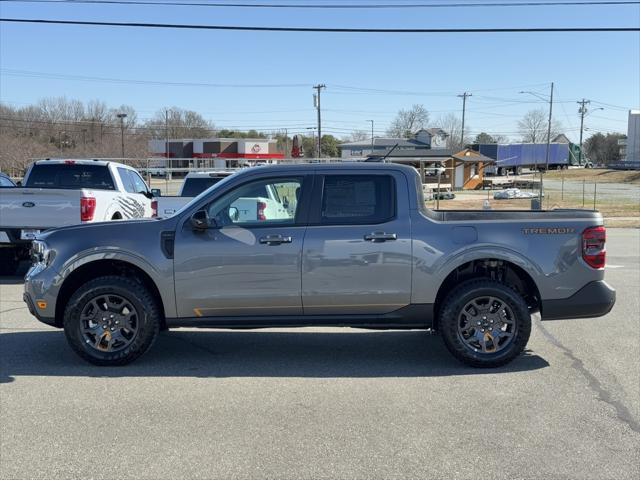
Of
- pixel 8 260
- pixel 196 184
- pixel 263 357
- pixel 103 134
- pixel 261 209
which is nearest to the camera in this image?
pixel 261 209

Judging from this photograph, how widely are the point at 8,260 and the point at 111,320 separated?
21.8 ft

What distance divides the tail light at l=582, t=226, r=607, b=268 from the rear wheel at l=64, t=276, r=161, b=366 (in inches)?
Result: 155

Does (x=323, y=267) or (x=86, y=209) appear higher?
(x=86, y=209)

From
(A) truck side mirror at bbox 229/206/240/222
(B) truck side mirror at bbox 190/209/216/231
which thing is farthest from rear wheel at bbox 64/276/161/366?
(A) truck side mirror at bbox 229/206/240/222

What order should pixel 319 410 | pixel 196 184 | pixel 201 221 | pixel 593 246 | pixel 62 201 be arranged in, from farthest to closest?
pixel 196 184 → pixel 62 201 → pixel 593 246 → pixel 201 221 → pixel 319 410

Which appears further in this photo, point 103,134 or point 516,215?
point 103,134

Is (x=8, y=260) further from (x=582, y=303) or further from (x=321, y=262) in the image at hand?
(x=582, y=303)

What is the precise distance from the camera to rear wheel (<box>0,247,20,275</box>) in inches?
430

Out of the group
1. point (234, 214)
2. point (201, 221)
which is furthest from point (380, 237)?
point (201, 221)

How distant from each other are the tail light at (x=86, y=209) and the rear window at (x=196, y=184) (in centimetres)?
345

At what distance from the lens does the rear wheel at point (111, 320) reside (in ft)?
18.1

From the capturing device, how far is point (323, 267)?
547 cm

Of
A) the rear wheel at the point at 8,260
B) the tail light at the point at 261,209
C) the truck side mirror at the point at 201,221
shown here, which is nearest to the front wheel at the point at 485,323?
the tail light at the point at 261,209

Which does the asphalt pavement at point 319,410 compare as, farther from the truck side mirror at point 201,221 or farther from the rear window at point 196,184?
the rear window at point 196,184
